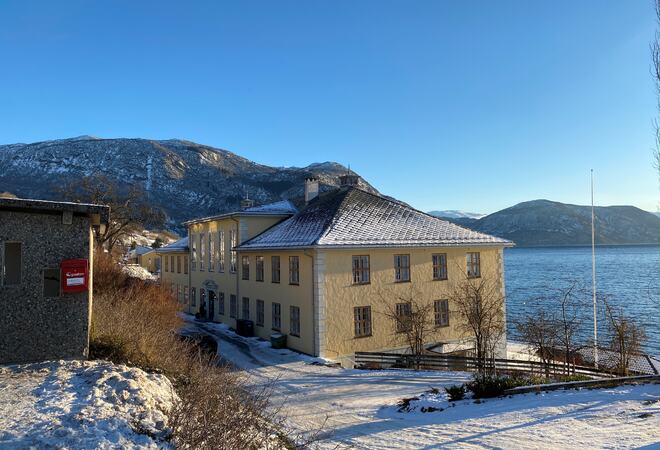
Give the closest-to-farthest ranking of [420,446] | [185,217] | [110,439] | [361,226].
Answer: [110,439], [420,446], [361,226], [185,217]

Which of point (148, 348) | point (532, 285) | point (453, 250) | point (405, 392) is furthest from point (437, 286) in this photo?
point (532, 285)

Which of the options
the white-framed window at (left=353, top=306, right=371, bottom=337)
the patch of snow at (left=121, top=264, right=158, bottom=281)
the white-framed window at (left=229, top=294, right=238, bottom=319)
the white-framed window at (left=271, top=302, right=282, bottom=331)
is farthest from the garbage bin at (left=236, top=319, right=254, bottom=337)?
the patch of snow at (left=121, top=264, right=158, bottom=281)

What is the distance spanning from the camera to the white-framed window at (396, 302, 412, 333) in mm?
25203

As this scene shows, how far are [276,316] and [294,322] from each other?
7.19 feet

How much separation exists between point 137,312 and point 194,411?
28.6 feet

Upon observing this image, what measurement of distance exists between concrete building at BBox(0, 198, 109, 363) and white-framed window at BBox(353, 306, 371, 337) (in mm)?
15033

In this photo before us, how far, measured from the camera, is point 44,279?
10.9 meters

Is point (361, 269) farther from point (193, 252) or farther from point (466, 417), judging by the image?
point (193, 252)

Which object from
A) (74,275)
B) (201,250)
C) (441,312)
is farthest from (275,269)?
(74,275)

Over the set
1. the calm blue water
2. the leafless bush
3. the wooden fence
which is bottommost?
the calm blue water

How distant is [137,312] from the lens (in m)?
15.6

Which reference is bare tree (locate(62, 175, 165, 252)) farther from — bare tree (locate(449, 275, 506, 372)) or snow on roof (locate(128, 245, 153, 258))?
bare tree (locate(449, 275, 506, 372))

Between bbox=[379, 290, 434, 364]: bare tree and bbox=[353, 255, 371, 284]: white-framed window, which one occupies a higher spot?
bbox=[353, 255, 371, 284]: white-framed window

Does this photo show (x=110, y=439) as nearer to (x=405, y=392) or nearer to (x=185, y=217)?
(x=405, y=392)
